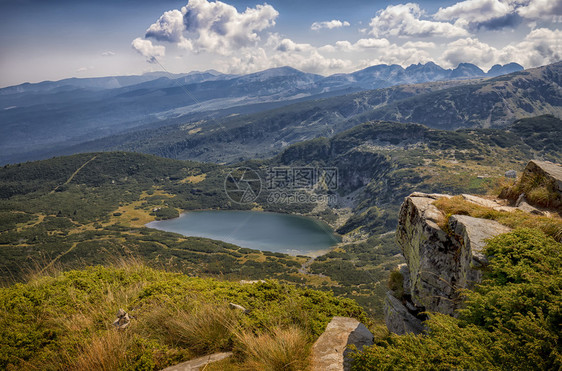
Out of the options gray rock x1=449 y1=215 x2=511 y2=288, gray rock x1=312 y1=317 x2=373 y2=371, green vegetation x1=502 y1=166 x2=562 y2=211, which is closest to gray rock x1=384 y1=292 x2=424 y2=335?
gray rock x1=449 y1=215 x2=511 y2=288

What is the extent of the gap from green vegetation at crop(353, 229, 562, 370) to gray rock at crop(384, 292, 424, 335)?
3506mm

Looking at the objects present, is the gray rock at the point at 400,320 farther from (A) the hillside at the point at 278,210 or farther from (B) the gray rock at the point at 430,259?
(A) the hillside at the point at 278,210

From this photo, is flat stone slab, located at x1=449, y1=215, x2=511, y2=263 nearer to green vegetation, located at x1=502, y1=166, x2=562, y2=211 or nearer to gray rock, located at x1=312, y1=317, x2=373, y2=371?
green vegetation, located at x1=502, y1=166, x2=562, y2=211

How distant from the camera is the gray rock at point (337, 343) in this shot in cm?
485

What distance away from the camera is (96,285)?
810cm

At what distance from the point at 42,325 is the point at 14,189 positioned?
837 ft

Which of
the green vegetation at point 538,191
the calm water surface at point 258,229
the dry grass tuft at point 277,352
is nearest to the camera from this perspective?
the dry grass tuft at point 277,352

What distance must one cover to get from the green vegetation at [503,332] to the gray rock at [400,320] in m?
3.51

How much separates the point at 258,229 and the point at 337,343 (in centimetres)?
15410

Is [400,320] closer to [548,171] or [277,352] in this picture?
[277,352]

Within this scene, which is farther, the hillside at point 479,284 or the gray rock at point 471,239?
the gray rock at point 471,239

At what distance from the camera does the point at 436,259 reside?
770cm

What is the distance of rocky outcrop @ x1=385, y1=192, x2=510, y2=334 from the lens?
6.55 meters

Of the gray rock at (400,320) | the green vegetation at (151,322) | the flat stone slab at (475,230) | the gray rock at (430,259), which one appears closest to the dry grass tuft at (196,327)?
the green vegetation at (151,322)
